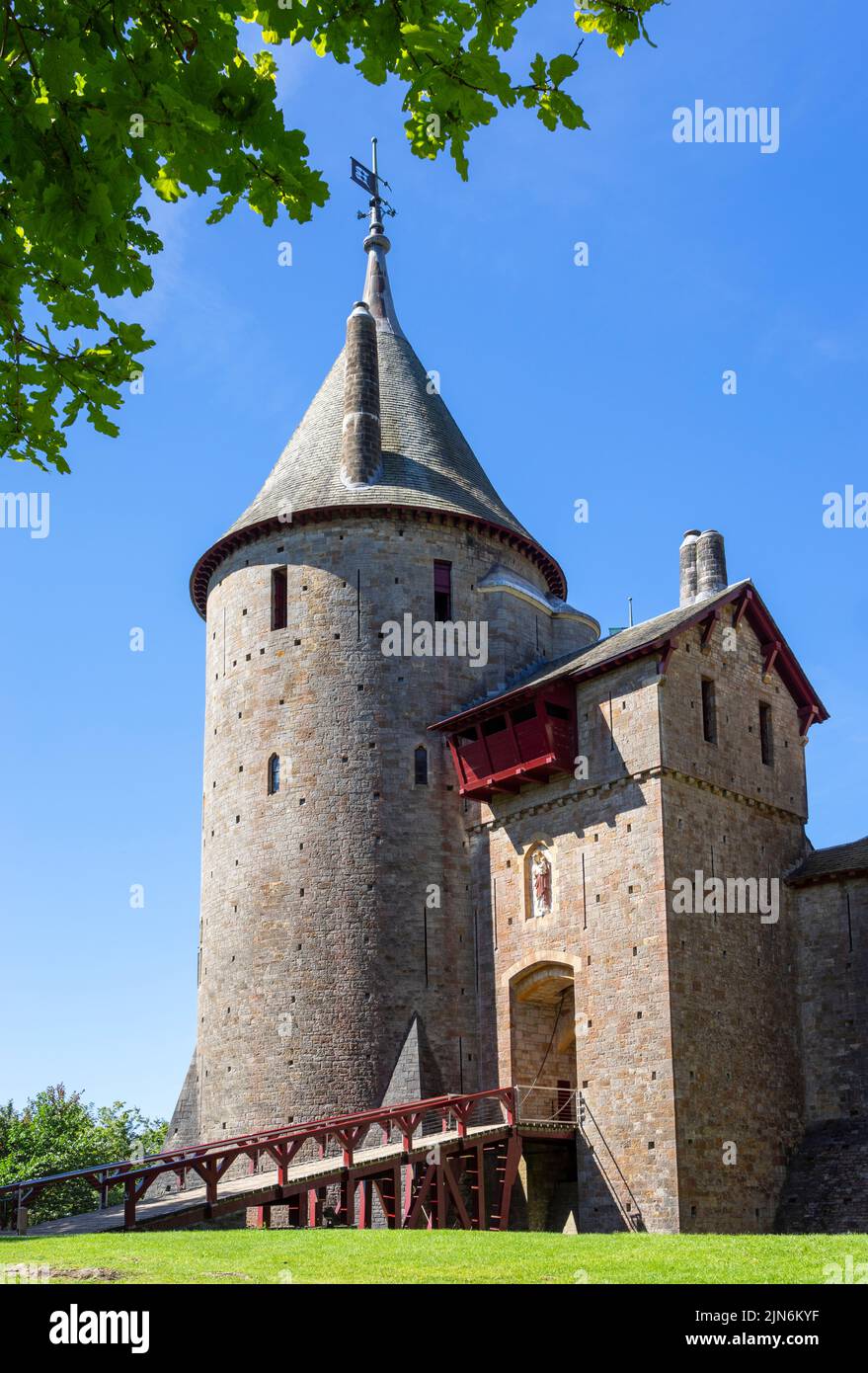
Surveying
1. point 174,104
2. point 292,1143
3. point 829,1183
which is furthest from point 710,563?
point 174,104

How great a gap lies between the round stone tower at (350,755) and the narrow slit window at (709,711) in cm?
614

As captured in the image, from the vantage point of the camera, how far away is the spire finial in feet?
134

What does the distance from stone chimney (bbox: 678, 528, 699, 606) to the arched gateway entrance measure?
10.8m

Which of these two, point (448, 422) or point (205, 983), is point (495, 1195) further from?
point (448, 422)

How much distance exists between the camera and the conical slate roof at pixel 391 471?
113 ft

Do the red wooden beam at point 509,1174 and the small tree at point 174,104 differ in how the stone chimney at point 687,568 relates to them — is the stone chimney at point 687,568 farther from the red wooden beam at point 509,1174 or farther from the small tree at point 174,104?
the small tree at point 174,104

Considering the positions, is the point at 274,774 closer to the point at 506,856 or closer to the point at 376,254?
the point at 506,856

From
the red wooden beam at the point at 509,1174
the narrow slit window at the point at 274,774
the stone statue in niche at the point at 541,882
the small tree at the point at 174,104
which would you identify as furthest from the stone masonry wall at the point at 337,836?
the small tree at the point at 174,104

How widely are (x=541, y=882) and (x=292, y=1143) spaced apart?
7713 mm

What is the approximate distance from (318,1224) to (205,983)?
779 cm
